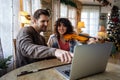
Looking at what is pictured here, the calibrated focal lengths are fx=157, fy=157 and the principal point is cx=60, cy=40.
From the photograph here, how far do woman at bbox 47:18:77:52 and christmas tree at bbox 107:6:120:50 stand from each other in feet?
4.34

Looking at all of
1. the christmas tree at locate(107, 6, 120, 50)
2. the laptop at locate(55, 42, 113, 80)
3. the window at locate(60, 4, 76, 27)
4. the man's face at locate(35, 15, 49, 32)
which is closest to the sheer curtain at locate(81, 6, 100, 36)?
the window at locate(60, 4, 76, 27)

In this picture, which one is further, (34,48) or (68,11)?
(68,11)

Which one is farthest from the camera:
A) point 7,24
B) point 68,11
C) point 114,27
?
point 68,11

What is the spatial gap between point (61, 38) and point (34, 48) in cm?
125

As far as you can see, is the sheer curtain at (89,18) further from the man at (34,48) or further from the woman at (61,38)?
the man at (34,48)

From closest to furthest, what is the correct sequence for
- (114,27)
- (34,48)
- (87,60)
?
(87,60)
(34,48)
(114,27)

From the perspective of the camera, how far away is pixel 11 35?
10.7ft

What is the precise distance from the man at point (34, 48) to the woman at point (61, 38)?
1.88 feet

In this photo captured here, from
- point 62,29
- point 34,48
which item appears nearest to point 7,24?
point 62,29

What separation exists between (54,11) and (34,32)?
401 centimetres

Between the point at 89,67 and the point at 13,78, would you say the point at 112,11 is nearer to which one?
the point at 89,67

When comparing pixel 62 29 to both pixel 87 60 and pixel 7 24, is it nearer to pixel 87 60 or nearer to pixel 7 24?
pixel 7 24

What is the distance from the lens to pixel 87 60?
3.34 feet

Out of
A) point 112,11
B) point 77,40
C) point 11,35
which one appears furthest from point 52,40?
point 112,11
